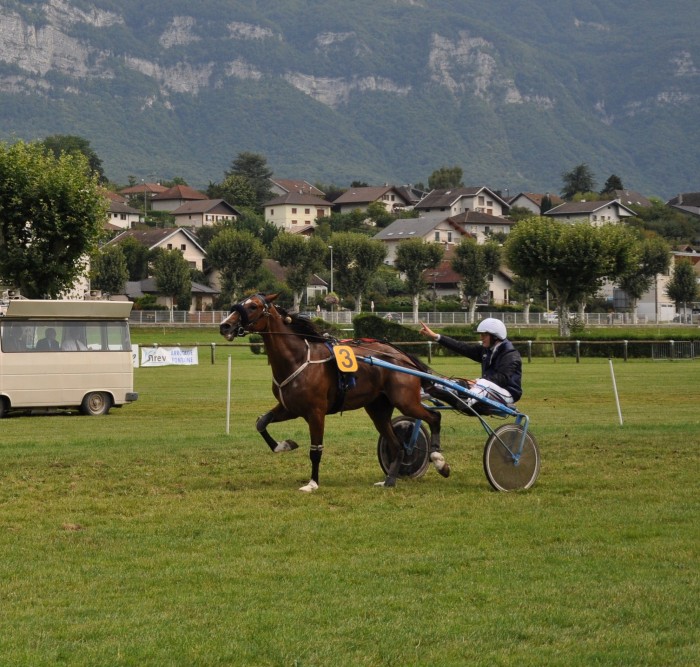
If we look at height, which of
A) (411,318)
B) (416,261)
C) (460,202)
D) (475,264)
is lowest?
(411,318)

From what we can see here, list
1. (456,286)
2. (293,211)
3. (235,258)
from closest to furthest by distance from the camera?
1. (235,258)
2. (456,286)
3. (293,211)

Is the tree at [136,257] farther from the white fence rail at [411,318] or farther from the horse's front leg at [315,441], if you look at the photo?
the horse's front leg at [315,441]

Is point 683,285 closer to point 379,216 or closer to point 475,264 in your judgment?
point 475,264

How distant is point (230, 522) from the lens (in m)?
11.8

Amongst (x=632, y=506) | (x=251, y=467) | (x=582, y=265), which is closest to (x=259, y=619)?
(x=632, y=506)

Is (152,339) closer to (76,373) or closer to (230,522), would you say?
(76,373)

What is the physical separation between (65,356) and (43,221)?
51.7 ft

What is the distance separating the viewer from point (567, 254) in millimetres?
81625

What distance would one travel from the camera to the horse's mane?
14.1 metres

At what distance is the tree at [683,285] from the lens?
11925 centimetres

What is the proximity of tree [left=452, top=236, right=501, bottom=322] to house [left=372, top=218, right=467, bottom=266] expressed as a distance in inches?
1428

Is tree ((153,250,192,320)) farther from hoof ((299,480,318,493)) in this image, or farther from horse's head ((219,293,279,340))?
hoof ((299,480,318,493))

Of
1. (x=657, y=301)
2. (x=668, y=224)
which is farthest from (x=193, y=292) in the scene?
(x=668, y=224)

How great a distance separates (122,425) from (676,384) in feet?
65.4
